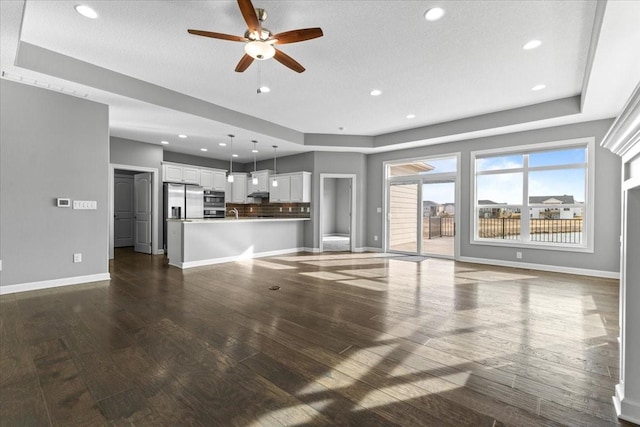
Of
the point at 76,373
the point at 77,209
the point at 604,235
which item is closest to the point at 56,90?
the point at 77,209

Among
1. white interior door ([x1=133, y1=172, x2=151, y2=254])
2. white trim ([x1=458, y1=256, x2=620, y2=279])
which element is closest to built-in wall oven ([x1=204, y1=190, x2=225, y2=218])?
white interior door ([x1=133, y1=172, x2=151, y2=254])

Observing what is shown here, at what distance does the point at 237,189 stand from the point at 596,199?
871 cm

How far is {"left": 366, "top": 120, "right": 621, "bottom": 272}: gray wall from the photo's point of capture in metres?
4.85

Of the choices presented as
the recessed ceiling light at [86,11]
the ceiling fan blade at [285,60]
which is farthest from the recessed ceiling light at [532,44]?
the recessed ceiling light at [86,11]

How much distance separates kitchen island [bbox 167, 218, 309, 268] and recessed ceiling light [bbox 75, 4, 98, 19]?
3.42m

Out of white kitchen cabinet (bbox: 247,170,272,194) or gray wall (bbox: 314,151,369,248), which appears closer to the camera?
gray wall (bbox: 314,151,369,248)

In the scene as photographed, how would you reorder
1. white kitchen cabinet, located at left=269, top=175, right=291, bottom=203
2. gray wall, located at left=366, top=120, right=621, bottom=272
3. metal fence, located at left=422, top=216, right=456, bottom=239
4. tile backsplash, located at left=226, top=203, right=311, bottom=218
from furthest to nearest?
tile backsplash, located at left=226, top=203, right=311, bottom=218 → white kitchen cabinet, located at left=269, top=175, right=291, bottom=203 → metal fence, located at left=422, top=216, right=456, bottom=239 → gray wall, located at left=366, top=120, right=621, bottom=272

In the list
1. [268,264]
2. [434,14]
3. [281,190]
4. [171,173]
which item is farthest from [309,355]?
[171,173]

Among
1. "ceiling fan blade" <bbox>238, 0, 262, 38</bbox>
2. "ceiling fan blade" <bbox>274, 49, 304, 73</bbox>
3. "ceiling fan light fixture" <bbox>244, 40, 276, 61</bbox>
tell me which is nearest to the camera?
"ceiling fan blade" <bbox>238, 0, 262, 38</bbox>

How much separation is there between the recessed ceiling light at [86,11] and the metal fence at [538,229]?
704 centimetres

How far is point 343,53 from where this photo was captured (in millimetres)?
3520

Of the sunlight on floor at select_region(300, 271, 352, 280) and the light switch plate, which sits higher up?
the light switch plate

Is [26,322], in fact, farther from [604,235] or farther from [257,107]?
[604,235]

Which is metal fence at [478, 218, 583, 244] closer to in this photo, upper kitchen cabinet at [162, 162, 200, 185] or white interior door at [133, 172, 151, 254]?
upper kitchen cabinet at [162, 162, 200, 185]
